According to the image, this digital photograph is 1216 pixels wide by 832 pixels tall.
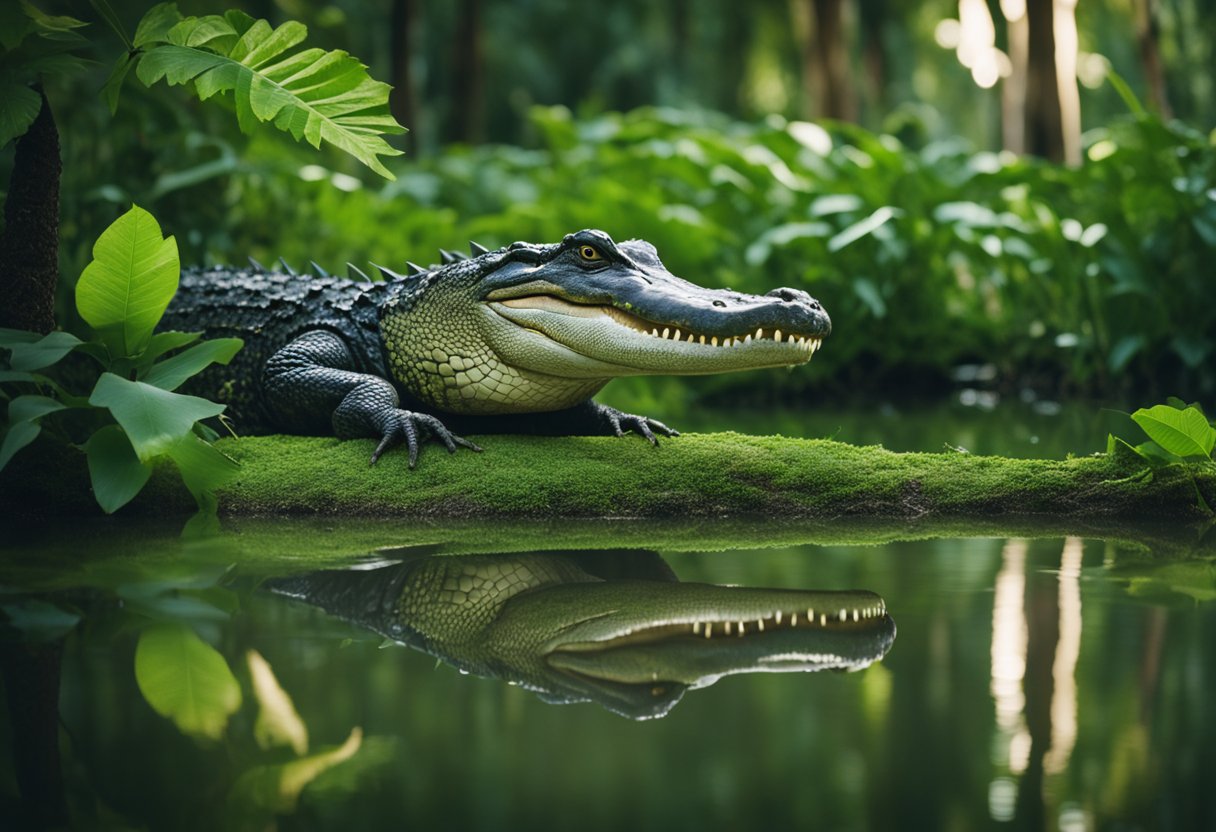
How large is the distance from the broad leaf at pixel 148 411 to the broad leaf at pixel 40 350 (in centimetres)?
28

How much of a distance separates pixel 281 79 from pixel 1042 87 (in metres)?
11.0

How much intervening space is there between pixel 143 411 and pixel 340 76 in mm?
1569

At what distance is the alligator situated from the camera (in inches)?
186

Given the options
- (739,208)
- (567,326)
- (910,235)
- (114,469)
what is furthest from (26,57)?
(910,235)

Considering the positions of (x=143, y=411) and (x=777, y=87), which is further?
(x=777, y=87)

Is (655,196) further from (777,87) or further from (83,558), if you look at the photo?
(777,87)

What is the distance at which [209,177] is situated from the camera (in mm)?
8750

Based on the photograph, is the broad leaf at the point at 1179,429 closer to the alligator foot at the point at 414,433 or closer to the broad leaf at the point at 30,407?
the alligator foot at the point at 414,433

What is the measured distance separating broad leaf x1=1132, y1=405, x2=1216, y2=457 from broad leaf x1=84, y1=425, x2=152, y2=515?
334 centimetres

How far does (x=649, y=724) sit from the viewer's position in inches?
97.7

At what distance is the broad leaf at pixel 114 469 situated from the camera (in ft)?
13.8

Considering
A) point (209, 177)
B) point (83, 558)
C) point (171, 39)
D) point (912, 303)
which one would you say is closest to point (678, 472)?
point (83, 558)

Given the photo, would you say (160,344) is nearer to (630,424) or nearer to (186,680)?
(630,424)

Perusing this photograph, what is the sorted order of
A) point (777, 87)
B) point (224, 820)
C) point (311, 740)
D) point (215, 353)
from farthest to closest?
point (777, 87)
point (215, 353)
point (311, 740)
point (224, 820)
